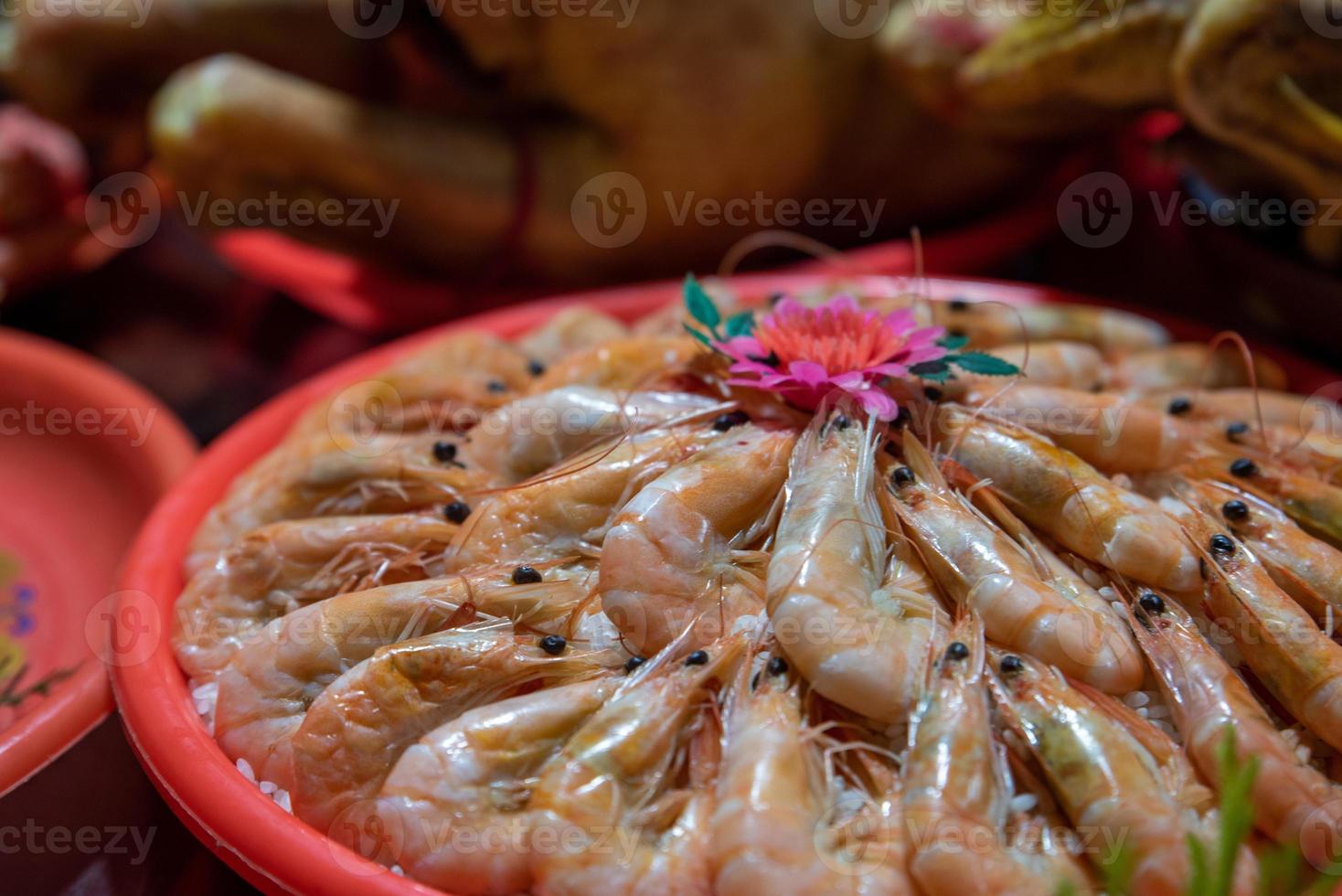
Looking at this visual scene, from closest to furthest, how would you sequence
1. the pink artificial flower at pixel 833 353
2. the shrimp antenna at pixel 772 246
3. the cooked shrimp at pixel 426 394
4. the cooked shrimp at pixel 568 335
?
the pink artificial flower at pixel 833 353
the cooked shrimp at pixel 426 394
the cooked shrimp at pixel 568 335
the shrimp antenna at pixel 772 246

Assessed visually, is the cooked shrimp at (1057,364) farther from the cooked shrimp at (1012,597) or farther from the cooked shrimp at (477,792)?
the cooked shrimp at (477,792)

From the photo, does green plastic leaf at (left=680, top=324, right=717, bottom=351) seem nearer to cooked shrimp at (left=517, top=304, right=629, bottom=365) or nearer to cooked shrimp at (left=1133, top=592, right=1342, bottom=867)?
cooked shrimp at (left=517, top=304, right=629, bottom=365)

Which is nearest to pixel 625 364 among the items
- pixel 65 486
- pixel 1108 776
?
pixel 1108 776

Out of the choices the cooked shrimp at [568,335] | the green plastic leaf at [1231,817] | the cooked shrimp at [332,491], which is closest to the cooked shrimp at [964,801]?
the green plastic leaf at [1231,817]

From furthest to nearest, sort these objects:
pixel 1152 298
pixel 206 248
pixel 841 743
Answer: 1. pixel 206 248
2. pixel 1152 298
3. pixel 841 743

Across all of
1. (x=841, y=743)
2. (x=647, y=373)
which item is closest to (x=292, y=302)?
(x=647, y=373)

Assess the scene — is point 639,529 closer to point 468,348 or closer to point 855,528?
point 855,528
